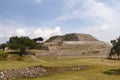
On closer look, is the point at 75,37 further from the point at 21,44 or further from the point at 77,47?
the point at 21,44

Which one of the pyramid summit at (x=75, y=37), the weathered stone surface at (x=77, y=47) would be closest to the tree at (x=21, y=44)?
the weathered stone surface at (x=77, y=47)

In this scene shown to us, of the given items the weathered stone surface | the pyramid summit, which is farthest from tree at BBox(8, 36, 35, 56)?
the pyramid summit

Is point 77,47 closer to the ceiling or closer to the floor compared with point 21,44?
closer to the floor

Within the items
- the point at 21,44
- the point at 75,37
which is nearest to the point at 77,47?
the point at 75,37

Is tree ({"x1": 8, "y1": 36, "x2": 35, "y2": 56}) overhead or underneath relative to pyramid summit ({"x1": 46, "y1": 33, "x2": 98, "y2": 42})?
underneath

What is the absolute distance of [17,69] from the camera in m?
39.2

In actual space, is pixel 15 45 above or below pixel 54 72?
above

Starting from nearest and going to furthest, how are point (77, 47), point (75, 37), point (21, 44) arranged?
point (21, 44) < point (77, 47) < point (75, 37)

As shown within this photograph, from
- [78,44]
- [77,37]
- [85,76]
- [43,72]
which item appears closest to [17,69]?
[43,72]

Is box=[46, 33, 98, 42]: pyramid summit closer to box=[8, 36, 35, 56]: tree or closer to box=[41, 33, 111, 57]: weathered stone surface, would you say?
box=[41, 33, 111, 57]: weathered stone surface

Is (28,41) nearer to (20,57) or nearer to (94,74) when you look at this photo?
(20,57)

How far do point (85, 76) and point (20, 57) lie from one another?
34.8 m

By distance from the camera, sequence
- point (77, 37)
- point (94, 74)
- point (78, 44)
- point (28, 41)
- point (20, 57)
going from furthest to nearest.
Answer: point (77, 37) < point (78, 44) < point (28, 41) < point (20, 57) < point (94, 74)

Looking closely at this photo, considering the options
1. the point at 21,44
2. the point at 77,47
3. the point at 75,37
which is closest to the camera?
the point at 21,44
